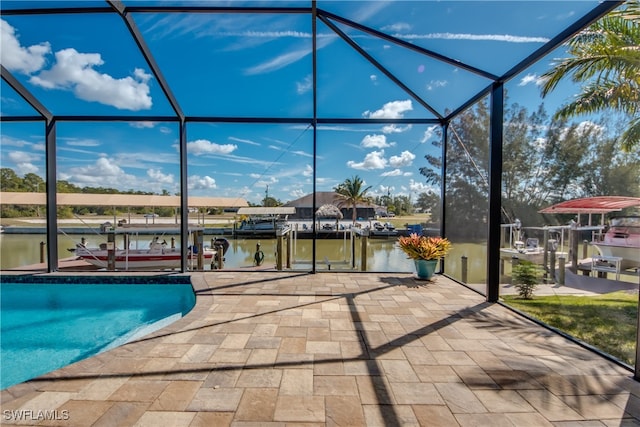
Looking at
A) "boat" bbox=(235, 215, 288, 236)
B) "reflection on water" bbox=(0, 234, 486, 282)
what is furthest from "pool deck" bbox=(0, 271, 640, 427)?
"boat" bbox=(235, 215, 288, 236)

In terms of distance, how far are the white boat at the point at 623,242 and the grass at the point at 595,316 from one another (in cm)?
68

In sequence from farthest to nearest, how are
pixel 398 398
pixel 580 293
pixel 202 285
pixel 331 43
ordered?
1. pixel 580 293
2. pixel 202 285
3. pixel 331 43
4. pixel 398 398

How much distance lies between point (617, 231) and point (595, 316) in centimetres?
256

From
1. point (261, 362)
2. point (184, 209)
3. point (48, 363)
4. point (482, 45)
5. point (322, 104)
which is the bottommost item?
point (48, 363)

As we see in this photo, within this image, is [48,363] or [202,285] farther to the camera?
[202,285]

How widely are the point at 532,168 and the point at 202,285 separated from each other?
49.1 feet

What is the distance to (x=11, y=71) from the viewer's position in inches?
162

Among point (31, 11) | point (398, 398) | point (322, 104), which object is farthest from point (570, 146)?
point (31, 11)

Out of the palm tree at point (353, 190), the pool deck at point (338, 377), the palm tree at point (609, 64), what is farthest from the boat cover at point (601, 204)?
the palm tree at point (353, 190)

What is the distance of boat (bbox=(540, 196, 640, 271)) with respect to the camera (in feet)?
18.0

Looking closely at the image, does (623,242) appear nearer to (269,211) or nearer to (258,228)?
(269,211)

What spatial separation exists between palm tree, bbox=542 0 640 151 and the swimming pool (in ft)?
20.6

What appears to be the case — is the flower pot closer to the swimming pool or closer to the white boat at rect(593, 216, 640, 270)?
the swimming pool

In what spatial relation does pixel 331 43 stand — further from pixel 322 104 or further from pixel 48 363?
pixel 48 363
